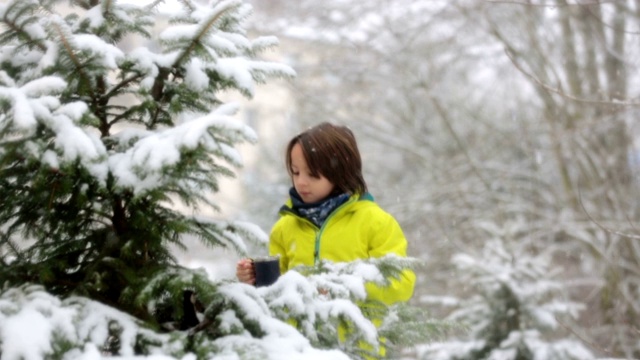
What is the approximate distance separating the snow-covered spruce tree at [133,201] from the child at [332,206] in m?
0.46

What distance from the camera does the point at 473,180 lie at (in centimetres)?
1095

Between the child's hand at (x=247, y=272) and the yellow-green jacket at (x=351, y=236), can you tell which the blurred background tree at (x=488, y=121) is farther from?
the child's hand at (x=247, y=272)

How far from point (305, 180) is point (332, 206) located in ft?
0.47

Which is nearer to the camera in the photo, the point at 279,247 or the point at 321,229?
the point at 321,229

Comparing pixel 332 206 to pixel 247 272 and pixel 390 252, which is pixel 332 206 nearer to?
pixel 390 252

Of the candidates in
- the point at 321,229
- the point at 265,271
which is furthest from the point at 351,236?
the point at 265,271

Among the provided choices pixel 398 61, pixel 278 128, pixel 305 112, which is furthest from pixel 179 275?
pixel 278 128

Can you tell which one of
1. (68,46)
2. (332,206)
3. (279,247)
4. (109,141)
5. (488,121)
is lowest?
(488,121)

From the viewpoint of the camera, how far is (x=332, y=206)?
277 cm

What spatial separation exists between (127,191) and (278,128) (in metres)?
14.1

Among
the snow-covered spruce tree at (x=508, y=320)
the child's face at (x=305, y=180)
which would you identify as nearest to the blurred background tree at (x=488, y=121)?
the snow-covered spruce tree at (x=508, y=320)

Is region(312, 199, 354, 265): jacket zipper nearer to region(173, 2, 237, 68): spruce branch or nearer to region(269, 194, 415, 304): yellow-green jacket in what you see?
region(269, 194, 415, 304): yellow-green jacket

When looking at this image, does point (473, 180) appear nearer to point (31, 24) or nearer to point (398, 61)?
point (398, 61)

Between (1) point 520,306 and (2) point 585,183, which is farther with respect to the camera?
(2) point 585,183
